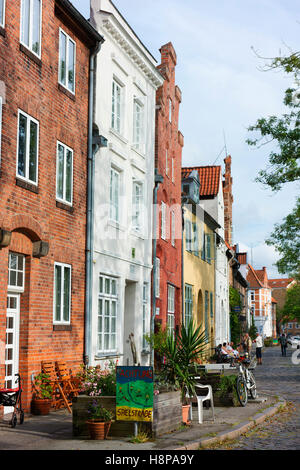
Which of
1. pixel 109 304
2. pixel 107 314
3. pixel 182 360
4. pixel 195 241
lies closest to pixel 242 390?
pixel 182 360

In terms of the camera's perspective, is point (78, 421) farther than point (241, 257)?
No

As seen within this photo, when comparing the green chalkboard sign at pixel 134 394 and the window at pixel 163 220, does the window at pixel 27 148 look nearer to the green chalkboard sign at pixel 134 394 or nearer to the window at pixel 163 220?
the green chalkboard sign at pixel 134 394

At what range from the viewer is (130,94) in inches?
808

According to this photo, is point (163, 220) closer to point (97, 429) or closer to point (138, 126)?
point (138, 126)

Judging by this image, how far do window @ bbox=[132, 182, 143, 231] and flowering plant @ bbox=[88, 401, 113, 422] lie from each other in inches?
434

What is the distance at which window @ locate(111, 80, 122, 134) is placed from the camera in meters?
19.1

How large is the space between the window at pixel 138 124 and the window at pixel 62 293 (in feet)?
24.1

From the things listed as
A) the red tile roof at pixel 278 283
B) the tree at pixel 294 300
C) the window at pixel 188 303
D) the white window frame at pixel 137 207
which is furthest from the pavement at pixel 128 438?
the red tile roof at pixel 278 283

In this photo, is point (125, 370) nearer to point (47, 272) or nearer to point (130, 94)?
point (47, 272)

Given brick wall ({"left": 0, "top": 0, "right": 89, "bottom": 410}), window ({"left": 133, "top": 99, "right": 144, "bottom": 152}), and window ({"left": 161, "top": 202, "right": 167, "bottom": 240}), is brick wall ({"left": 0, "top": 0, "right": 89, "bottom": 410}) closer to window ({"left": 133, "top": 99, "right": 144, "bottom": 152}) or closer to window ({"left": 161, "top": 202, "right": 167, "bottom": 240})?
window ({"left": 133, "top": 99, "right": 144, "bottom": 152})

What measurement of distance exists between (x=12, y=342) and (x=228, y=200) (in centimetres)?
3472

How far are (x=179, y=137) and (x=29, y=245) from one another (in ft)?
52.8
